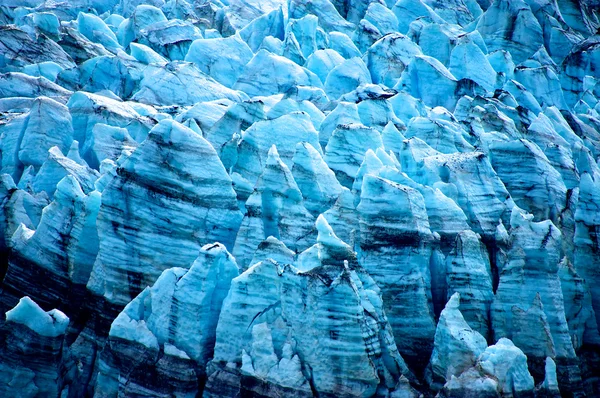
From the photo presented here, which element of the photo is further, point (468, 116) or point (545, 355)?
point (468, 116)

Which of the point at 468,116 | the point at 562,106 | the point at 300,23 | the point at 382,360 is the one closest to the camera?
the point at 382,360

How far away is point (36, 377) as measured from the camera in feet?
40.1

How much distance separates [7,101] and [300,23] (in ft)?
35.5

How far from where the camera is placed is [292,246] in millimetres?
13344

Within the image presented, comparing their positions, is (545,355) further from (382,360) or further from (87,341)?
(87,341)

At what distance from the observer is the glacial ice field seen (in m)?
11.1

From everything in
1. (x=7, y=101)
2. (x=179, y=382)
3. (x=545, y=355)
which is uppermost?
(x=545, y=355)

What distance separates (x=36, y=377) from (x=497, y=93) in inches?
599

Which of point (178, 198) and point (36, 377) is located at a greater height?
point (178, 198)

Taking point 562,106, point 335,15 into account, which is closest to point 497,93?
point 562,106

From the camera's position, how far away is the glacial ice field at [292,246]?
11.1 meters

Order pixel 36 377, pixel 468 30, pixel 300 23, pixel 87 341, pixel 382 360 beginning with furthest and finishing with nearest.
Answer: pixel 468 30 → pixel 300 23 → pixel 87 341 → pixel 36 377 → pixel 382 360

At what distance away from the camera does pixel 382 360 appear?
1124 cm

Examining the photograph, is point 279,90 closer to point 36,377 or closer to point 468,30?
point 468,30
